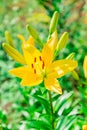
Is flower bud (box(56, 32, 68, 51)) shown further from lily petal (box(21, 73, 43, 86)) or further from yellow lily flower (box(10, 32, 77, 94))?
lily petal (box(21, 73, 43, 86))

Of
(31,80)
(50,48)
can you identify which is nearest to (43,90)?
(31,80)

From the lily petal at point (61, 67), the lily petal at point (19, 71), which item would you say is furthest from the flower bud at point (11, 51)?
the lily petal at point (61, 67)

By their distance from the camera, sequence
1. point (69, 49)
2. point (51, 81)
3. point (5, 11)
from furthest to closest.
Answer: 1. point (5, 11)
2. point (69, 49)
3. point (51, 81)

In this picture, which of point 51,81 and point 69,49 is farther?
point 69,49

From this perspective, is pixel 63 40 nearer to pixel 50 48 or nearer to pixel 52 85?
pixel 50 48

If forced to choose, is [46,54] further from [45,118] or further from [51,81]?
[45,118]

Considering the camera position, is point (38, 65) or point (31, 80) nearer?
point (31, 80)

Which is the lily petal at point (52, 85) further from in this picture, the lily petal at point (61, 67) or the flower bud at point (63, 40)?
the flower bud at point (63, 40)

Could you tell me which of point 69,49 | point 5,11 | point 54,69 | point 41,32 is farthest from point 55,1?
point 5,11
